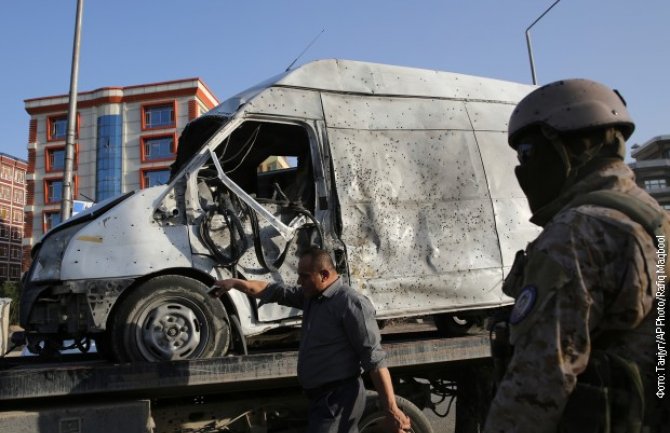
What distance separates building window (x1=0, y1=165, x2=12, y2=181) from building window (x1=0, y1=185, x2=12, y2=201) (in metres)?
1.50

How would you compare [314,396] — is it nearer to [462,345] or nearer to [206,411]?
[206,411]

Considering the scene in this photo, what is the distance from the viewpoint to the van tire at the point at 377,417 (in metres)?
4.42

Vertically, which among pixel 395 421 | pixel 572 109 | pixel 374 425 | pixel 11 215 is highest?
pixel 11 215

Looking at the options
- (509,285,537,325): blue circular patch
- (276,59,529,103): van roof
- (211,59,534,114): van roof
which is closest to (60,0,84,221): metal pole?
(211,59,534,114): van roof

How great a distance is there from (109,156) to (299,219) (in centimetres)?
5667

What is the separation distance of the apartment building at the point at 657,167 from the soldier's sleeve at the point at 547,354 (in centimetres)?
7093

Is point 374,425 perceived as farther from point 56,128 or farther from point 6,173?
point 6,173

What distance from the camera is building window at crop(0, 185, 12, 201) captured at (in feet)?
296

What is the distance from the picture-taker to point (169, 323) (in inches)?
167

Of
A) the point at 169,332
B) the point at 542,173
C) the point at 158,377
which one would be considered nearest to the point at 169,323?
Result: the point at 169,332

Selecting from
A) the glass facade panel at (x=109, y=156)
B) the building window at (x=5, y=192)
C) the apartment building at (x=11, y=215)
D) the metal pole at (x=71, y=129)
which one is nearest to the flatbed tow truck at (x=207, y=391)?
the metal pole at (x=71, y=129)

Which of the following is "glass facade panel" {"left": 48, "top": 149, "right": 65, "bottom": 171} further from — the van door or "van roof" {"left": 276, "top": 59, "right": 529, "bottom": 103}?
"van roof" {"left": 276, "top": 59, "right": 529, "bottom": 103}

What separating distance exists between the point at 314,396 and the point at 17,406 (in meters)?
1.98

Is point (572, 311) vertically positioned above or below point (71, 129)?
below
